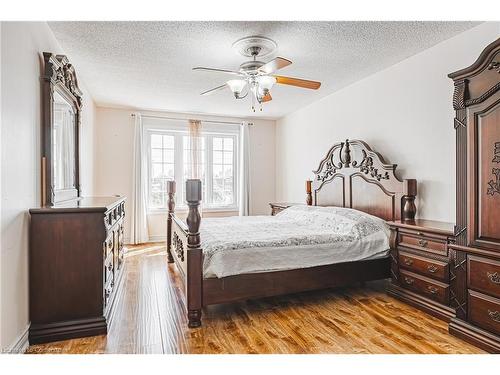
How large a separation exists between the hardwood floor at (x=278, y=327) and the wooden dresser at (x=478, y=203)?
215 millimetres

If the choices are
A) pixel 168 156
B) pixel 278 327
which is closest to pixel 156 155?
pixel 168 156

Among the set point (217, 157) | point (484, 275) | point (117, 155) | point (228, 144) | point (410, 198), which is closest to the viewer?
point (484, 275)

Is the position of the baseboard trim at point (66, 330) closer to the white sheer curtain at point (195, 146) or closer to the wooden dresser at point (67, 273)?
the wooden dresser at point (67, 273)

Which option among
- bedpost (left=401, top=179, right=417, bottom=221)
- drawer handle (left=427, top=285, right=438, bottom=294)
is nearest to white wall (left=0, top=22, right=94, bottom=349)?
drawer handle (left=427, top=285, right=438, bottom=294)

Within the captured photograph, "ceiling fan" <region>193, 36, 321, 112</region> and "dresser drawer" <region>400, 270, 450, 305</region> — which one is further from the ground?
"ceiling fan" <region>193, 36, 321, 112</region>

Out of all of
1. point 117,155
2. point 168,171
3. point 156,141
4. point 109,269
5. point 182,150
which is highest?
point 156,141

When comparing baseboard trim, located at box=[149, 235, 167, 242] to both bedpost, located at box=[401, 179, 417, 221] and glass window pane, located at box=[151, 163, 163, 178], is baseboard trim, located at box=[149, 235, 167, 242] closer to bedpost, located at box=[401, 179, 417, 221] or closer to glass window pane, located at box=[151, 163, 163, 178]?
glass window pane, located at box=[151, 163, 163, 178]

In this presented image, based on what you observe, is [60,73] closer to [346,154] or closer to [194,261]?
[194,261]

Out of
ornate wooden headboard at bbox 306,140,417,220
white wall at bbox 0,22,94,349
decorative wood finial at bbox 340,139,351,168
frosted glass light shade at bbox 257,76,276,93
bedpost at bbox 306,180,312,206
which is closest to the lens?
white wall at bbox 0,22,94,349

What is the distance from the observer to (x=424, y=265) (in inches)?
110

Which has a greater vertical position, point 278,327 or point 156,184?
point 156,184

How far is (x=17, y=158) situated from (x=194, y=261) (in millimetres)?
1406

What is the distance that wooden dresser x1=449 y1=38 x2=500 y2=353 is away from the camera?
6.77 ft

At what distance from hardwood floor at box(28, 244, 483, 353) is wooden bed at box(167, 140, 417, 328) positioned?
20cm
